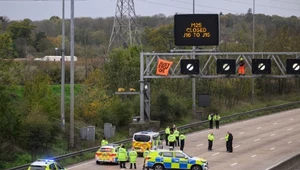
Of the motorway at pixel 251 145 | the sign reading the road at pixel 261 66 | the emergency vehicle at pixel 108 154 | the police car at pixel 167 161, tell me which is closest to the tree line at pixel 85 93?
the motorway at pixel 251 145

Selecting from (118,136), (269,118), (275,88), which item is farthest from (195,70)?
(275,88)

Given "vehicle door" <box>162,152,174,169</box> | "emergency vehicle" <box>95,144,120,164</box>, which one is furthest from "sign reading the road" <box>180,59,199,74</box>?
"vehicle door" <box>162,152,174,169</box>

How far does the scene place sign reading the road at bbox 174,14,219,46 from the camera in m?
47.5

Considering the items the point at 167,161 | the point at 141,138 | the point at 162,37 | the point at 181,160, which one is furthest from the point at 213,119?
the point at 162,37

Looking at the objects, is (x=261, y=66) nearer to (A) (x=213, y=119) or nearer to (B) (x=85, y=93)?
(A) (x=213, y=119)

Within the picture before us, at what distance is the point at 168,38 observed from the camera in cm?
12900

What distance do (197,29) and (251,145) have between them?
29.5 feet

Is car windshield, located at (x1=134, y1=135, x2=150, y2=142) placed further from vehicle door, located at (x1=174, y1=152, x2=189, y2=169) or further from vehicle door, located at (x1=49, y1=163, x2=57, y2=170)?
vehicle door, located at (x1=49, y1=163, x2=57, y2=170)

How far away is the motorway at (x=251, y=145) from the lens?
37594mm

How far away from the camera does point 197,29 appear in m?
47.8

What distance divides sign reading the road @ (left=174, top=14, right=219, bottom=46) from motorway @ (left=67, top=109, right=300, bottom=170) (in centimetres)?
730

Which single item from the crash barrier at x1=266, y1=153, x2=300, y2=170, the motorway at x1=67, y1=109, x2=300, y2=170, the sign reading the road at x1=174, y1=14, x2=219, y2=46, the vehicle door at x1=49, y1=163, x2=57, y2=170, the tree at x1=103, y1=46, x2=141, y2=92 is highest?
the sign reading the road at x1=174, y1=14, x2=219, y2=46

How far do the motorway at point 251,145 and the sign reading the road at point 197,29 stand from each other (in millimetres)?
7298

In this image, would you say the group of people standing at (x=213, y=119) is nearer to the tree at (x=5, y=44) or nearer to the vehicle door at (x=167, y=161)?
the vehicle door at (x=167, y=161)
